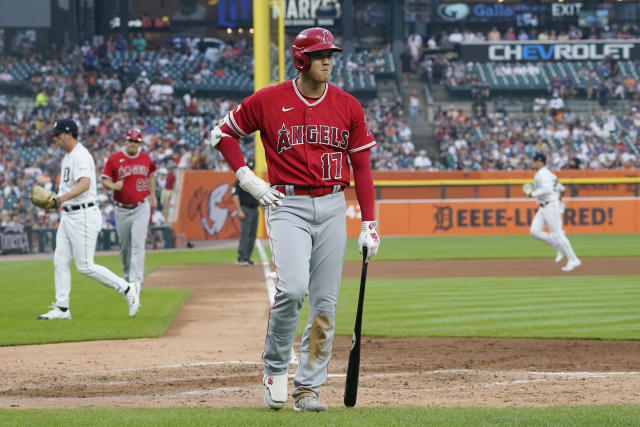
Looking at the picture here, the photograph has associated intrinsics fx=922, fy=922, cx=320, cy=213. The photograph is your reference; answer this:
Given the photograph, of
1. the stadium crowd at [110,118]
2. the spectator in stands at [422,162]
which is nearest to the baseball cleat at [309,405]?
A: the stadium crowd at [110,118]

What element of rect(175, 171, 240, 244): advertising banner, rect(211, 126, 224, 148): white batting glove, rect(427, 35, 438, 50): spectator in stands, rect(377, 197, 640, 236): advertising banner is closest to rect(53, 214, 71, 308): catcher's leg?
rect(211, 126, 224, 148): white batting glove

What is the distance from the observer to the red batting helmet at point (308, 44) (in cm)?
514

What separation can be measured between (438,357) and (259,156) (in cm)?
1821

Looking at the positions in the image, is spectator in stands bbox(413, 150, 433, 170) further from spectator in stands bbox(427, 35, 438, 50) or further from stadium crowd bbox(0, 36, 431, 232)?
spectator in stands bbox(427, 35, 438, 50)

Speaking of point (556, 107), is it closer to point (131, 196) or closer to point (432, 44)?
point (432, 44)

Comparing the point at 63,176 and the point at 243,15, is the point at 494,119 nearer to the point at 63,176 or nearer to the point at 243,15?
the point at 243,15

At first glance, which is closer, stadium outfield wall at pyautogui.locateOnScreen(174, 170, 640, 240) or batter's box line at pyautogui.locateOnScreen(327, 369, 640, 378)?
batter's box line at pyautogui.locateOnScreen(327, 369, 640, 378)

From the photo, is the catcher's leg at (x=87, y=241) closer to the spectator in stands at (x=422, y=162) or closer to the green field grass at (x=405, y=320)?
the green field grass at (x=405, y=320)

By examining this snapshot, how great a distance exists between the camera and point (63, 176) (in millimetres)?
9734

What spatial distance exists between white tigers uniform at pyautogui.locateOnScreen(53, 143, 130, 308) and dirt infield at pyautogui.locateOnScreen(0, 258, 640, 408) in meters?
0.83

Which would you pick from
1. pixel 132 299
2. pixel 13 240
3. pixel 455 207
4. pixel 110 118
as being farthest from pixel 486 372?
pixel 110 118

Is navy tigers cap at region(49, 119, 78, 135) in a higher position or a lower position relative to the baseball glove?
higher

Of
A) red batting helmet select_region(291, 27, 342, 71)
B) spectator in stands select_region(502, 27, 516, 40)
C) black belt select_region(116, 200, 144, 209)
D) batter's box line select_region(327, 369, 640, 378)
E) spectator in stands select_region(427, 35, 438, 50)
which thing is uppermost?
spectator in stands select_region(502, 27, 516, 40)

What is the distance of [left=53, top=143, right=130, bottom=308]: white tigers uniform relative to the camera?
9.67 m
